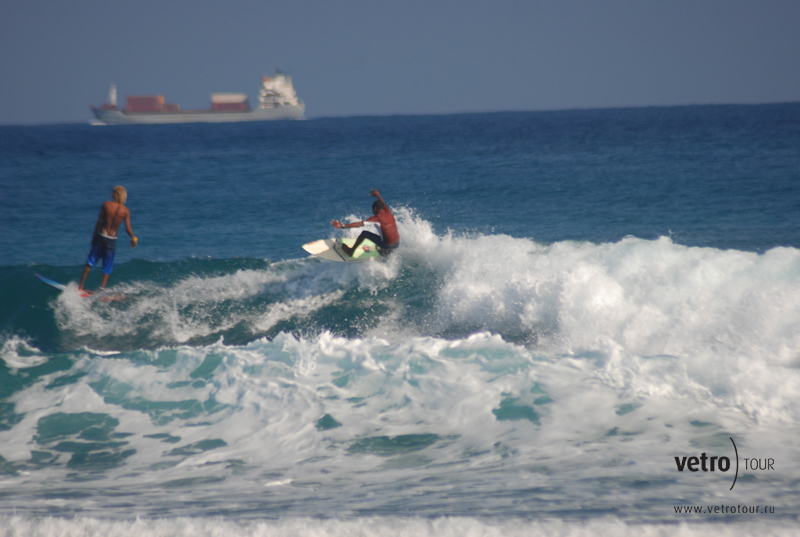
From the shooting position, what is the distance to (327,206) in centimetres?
1867

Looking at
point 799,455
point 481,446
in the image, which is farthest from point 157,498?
point 799,455

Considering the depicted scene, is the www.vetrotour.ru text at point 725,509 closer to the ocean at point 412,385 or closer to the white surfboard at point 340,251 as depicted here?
the ocean at point 412,385

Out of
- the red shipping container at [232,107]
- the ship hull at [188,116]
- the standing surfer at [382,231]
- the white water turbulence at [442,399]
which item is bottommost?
the white water turbulence at [442,399]

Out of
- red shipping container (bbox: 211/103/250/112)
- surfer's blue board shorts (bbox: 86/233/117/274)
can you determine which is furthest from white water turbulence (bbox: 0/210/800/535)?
red shipping container (bbox: 211/103/250/112)

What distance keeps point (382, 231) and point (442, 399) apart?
4406 mm

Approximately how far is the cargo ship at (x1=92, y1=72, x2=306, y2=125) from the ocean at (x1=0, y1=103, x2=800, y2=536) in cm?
9227

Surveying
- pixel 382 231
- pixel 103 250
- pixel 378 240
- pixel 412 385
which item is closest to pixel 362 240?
pixel 378 240

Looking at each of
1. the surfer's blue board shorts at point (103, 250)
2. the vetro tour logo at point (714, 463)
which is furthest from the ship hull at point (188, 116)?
the vetro tour logo at point (714, 463)

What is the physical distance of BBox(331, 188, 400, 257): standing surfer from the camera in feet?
31.8

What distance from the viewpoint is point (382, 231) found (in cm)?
991

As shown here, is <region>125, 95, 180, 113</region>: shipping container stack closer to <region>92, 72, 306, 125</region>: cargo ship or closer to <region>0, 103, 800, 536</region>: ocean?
<region>92, 72, 306, 125</region>: cargo ship

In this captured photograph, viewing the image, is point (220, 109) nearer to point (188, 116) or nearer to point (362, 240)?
point (188, 116)

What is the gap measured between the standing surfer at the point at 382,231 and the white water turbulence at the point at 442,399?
0.85 metres

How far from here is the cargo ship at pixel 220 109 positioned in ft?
323
